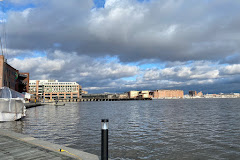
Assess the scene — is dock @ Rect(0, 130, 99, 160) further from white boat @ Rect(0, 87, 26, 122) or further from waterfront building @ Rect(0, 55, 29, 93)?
waterfront building @ Rect(0, 55, 29, 93)

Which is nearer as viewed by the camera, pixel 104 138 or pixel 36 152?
pixel 104 138

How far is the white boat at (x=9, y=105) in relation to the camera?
28.7 metres

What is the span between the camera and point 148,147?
14.1m

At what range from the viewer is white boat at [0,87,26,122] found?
28.7 meters

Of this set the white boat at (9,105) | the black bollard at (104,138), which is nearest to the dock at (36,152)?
the black bollard at (104,138)

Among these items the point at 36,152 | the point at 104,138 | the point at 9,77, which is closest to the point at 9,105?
the point at 36,152

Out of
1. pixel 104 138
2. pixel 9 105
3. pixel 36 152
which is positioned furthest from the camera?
pixel 9 105

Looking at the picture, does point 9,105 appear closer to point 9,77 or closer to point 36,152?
point 36,152

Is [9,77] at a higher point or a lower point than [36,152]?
higher

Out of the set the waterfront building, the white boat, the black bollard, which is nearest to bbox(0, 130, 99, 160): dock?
the black bollard

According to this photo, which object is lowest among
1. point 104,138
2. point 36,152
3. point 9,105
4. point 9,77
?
point 36,152

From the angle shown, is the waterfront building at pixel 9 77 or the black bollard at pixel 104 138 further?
the waterfront building at pixel 9 77

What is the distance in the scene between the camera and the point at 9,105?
29.6 metres

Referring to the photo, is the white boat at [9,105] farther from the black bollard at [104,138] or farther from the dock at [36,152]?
the black bollard at [104,138]
